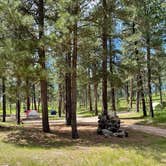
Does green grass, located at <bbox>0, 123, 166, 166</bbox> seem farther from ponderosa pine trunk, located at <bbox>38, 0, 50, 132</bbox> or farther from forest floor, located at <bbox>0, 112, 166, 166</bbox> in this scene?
ponderosa pine trunk, located at <bbox>38, 0, 50, 132</bbox>

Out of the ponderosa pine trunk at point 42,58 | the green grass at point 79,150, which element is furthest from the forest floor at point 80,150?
the ponderosa pine trunk at point 42,58

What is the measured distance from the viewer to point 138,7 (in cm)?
1830

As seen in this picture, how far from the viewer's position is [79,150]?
40.5 ft

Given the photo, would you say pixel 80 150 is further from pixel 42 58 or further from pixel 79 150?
pixel 42 58

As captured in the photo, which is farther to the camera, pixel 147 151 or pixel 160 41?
pixel 160 41

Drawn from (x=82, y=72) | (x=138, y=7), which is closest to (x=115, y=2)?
(x=138, y=7)

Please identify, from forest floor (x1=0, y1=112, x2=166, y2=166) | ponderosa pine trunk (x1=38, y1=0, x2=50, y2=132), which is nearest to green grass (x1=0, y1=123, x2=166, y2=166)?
forest floor (x1=0, y1=112, x2=166, y2=166)

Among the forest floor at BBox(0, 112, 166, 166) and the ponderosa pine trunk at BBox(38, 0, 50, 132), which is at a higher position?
the ponderosa pine trunk at BBox(38, 0, 50, 132)

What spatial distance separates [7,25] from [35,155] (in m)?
5.51

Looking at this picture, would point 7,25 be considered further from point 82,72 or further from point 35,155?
point 82,72

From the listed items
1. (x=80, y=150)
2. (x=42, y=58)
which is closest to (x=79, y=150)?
(x=80, y=150)

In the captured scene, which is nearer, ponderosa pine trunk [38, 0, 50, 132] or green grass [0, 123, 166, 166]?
green grass [0, 123, 166, 166]

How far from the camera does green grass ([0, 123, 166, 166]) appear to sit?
10586mm

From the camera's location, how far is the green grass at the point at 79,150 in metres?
10.6
